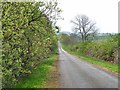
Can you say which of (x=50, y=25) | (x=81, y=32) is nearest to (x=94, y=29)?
(x=81, y=32)

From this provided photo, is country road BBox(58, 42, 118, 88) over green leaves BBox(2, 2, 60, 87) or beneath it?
beneath

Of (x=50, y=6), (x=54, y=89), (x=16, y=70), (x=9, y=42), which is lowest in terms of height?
(x=54, y=89)

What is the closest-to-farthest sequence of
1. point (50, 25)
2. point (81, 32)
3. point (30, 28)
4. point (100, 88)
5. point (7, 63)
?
point (7, 63)
point (100, 88)
point (30, 28)
point (50, 25)
point (81, 32)

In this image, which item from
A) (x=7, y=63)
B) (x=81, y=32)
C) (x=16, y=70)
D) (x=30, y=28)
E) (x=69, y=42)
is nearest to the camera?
(x=7, y=63)

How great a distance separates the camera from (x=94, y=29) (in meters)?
111

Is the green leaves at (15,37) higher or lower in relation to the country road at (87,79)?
higher

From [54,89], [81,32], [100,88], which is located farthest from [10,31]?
[81,32]

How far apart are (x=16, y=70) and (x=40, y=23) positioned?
8.40 m

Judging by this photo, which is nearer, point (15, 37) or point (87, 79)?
point (15, 37)

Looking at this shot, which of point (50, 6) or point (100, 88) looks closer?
point (100, 88)

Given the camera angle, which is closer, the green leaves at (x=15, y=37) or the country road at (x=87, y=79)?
the green leaves at (x=15, y=37)

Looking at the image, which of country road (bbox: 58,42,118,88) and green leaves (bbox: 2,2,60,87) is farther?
country road (bbox: 58,42,118,88)

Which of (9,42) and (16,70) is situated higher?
(9,42)

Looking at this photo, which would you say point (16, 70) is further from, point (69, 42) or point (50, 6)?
point (69, 42)
